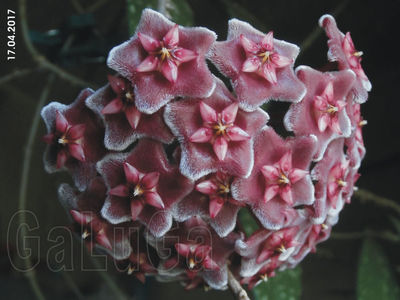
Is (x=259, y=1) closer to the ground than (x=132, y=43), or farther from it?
closer to the ground

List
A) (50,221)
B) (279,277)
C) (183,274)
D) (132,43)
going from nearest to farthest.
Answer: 1. (132,43)
2. (183,274)
3. (279,277)
4. (50,221)

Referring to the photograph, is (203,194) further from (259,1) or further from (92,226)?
(259,1)

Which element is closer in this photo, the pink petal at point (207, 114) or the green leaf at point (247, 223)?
the pink petal at point (207, 114)

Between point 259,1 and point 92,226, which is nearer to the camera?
point 92,226

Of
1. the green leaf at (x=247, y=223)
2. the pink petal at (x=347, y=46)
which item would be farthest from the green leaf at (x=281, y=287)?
the pink petal at (x=347, y=46)

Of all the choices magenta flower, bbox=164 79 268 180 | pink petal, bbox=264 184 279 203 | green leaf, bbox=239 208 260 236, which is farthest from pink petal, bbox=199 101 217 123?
green leaf, bbox=239 208 260 236

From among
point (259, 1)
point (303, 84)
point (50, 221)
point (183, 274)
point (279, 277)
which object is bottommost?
point (50, 221)

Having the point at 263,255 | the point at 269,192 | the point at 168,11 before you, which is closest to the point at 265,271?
the point at 263,255

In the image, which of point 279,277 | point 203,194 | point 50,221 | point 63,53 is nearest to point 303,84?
point 203,194

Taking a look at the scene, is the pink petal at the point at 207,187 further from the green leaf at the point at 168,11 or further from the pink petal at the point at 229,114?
the green leaf at the point at 168,11
